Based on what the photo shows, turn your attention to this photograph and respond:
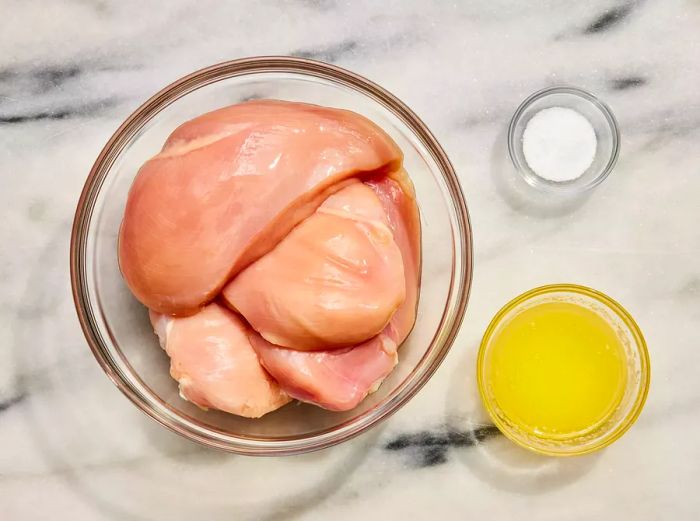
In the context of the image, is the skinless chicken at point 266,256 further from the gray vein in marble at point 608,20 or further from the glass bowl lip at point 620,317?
the gray vein in marble at point 608,20

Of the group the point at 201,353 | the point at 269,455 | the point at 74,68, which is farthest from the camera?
the point at 74,68

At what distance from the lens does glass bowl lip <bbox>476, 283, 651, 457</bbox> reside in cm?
131

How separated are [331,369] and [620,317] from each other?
52 centimetres

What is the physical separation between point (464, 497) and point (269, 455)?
0.36 metres

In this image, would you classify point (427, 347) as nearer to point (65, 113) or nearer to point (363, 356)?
point (363, 356)

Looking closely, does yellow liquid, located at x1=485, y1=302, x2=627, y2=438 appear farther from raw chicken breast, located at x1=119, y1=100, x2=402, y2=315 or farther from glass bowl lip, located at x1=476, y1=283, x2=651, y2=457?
raw chicken breast, located at x1=119, y1=100, x2=402, y2=315

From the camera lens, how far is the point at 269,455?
1211 mm

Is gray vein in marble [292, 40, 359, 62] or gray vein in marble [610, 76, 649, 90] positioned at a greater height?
gray vein in marble [610, 76, 649, 90]

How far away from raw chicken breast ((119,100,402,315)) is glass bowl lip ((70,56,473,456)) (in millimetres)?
156

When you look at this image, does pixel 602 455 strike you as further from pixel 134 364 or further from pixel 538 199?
pixel 134 364

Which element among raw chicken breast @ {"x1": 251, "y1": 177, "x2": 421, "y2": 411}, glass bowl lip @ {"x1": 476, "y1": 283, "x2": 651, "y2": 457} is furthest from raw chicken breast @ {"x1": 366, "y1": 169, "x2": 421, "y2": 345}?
glass bowl lip @ {"x1": 476, "y1": 283, "x2": 651, "y2": 457}

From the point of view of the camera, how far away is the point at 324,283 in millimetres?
1059

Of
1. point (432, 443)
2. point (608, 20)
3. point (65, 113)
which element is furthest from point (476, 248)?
point (65, 113)

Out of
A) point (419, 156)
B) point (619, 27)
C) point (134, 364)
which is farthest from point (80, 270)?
point (619, 27)
